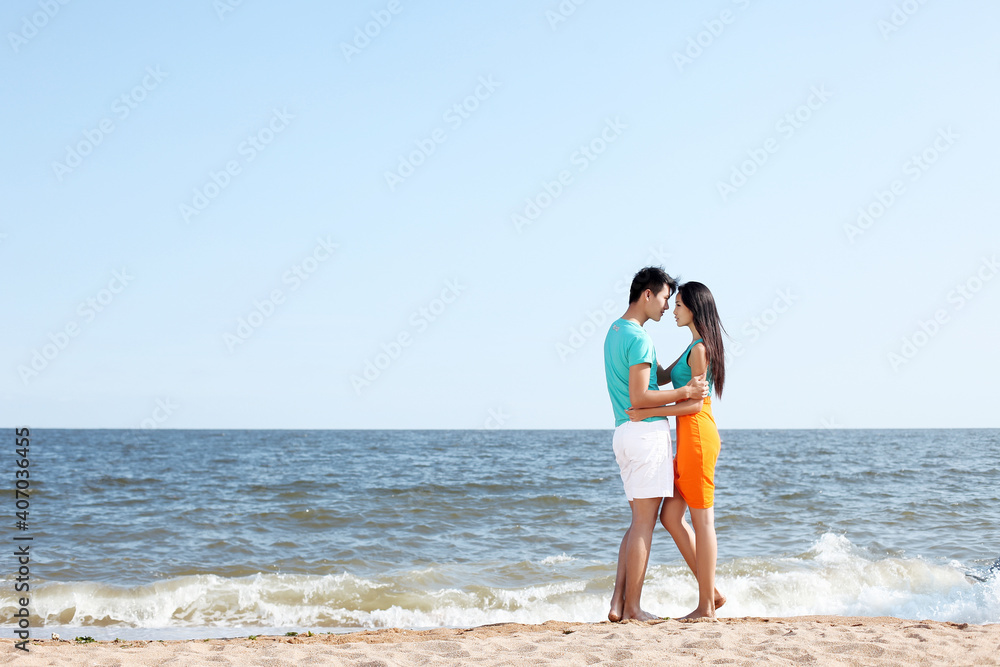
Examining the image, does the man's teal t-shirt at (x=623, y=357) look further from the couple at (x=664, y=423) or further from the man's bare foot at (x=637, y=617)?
the man's bare foot at (x=637, y=617)

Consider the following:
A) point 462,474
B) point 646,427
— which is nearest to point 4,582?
point 646,427

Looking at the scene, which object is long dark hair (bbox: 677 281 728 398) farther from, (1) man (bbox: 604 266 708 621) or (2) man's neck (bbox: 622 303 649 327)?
(2) man's neck (bbox: 622 303 649 327)

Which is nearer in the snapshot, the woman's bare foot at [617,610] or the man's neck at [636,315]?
the man's neck at [636,315]

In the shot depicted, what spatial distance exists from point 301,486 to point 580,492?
5.99m

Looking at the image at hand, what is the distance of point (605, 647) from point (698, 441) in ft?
4.30

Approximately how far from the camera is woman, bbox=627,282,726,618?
4.35 metres

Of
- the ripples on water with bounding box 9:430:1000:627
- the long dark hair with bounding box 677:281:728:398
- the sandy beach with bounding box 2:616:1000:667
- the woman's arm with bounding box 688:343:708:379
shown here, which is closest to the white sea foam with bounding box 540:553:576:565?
the ripples on water with bounding box 9:430:1000:627

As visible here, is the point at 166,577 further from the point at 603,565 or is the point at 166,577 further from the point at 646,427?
the point at 646,427

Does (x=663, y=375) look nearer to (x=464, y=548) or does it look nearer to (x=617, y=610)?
(x=617, y=610)

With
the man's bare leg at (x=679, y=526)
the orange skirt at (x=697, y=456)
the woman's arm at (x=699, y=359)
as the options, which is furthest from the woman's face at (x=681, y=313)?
the man's bare leg at (x=679, y=526)

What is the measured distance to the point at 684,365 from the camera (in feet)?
14.8

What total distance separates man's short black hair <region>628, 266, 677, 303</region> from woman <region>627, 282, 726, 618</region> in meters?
0.11

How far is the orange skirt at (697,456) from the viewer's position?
434 cm

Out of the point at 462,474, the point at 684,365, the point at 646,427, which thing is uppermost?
the point at 684,365
